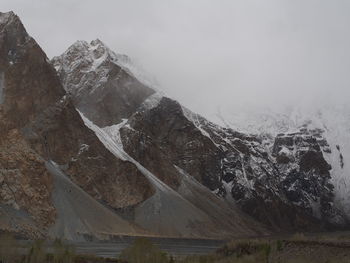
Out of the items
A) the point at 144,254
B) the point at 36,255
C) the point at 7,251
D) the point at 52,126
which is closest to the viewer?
the point at 7,251

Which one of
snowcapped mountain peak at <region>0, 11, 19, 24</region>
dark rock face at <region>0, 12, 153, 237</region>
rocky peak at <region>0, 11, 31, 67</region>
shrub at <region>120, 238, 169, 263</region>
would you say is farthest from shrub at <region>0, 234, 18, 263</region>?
snowcapped mountain peak at <region>0, 11, 19, 24</region>

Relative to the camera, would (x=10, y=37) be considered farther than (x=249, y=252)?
Yes

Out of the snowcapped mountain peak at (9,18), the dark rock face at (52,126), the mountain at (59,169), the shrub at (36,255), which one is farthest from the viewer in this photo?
the snowcapped mountain peak at (9,18)

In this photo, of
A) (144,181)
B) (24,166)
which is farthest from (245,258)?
(144,181)

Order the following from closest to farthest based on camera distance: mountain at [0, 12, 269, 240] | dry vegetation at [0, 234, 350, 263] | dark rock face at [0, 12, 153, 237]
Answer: dry vegetation at [0, 234, 350, 263] → mountain at [0, 12, 269, 240] → dark rock face at [0, 12, 153, 237]

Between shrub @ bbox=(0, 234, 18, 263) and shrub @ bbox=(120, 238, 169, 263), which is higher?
Result: shrub @ bbox=(120, 238, 169, 263)

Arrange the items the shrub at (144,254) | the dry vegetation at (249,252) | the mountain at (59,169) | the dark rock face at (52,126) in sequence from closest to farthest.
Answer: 1. the dry vegetation at (249,252)
2. the shrub at (144,254)
3. the mountain at (59,169)
4. the dark rock face at (52,126)

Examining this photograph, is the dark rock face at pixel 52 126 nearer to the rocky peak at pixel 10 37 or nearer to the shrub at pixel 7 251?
the rocky peak at pixel 10 37

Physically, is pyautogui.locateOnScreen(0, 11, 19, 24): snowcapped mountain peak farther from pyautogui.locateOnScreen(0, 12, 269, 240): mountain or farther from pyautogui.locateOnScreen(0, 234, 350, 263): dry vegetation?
pyautogui.locateOnScreen(0, 234, 350, 263): dry vegetation

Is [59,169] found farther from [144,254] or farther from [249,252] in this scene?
[249,252]

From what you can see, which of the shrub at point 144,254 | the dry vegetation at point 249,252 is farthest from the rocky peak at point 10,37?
the shrub at point 144,254

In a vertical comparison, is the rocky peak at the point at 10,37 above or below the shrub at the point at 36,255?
above

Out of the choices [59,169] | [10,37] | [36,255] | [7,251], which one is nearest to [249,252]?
[36,255]

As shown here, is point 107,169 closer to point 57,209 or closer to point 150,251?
point 57,209
